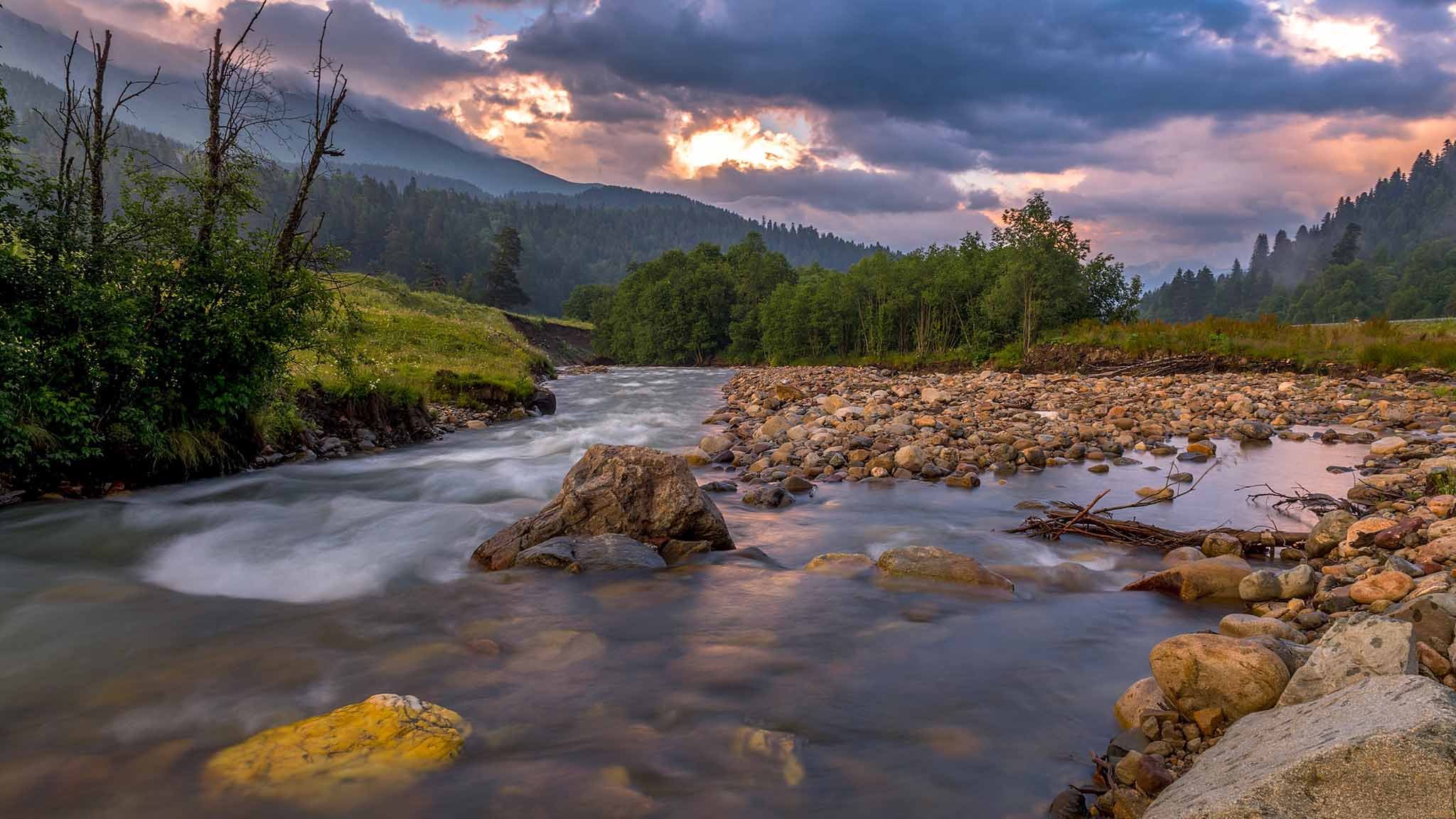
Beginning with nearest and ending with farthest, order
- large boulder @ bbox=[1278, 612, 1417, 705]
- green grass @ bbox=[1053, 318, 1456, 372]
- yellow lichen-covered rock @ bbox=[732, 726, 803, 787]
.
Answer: large boulder @ bbox=[1278, 612, 1417, 705] → yellow lichen-covered rock @ bbox=[732, 726, 803, 787] → green grass @ bbox=[1053, 318, 1456, 372]

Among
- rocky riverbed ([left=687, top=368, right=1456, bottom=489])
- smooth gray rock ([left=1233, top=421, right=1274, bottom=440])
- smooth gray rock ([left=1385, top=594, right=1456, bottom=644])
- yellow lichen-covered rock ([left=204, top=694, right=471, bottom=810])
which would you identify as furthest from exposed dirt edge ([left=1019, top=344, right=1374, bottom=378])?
yellow lichen-covered rock ([left=204, top=694, right=471, bottom=810])

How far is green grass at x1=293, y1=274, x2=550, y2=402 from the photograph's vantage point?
16.9 meters

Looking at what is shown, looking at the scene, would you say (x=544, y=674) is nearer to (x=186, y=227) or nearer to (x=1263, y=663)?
(x=1263, y=663)

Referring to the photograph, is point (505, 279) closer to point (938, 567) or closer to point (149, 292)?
point (149, 292)

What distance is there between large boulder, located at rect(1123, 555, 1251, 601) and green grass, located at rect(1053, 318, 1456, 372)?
2514cm

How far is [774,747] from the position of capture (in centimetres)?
466

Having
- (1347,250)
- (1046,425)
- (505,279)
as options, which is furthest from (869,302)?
(1347,250)

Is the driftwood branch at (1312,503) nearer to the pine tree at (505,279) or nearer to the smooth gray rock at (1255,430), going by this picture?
the smooth gray rock at (1255,430)

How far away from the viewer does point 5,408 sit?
30.9 ft

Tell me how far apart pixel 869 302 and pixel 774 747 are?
72.0 m

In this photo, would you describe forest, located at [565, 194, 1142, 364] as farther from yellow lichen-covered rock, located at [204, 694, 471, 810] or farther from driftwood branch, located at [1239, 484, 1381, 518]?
yellow lichen-covered rock, located at [204, 694, 471, 810]

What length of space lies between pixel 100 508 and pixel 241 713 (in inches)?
316

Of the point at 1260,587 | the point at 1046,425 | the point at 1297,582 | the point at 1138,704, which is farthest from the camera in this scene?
the point at 1046,425

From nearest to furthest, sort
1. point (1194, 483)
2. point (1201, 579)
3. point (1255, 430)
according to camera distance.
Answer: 1. point (1201, 579)
2. point (1194, 483)
3. point (1255, 430)
